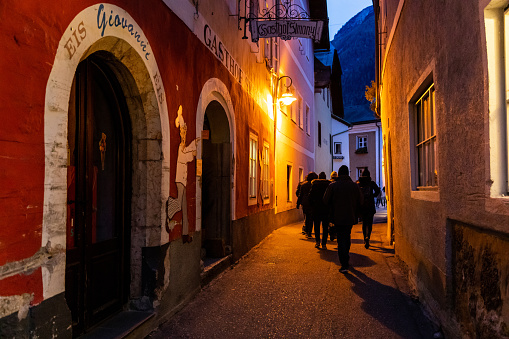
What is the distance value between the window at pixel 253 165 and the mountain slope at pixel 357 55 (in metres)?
105

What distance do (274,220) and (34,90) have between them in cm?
1013

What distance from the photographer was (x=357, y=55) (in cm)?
14550

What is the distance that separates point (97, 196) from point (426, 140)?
3.67 metres

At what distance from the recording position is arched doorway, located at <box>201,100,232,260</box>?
24.1 feet

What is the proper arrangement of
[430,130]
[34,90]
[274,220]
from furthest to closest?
[274,220], [430,130], [34,90]

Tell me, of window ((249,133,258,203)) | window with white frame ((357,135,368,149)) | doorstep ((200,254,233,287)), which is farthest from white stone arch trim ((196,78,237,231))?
window with white frame ((357,135,368,149))

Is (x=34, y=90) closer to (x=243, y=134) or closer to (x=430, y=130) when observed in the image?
(x=430, y=130)

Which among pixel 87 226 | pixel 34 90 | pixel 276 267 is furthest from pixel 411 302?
pixel 34 90

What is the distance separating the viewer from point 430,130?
5094 millimetres

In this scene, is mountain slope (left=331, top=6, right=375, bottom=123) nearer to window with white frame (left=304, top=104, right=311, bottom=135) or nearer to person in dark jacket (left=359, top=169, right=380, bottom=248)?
window with white frame (left=304, top=104, right=311, bottom=135)

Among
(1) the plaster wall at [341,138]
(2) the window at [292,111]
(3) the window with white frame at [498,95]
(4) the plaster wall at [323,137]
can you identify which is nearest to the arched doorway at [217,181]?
(3) the window with white frame at [498,95]

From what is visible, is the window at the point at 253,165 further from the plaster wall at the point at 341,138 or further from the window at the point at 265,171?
the plaster wall at the point at 341,138

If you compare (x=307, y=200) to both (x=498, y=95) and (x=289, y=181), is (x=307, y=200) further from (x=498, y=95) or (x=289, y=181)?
(x=498, y=95)

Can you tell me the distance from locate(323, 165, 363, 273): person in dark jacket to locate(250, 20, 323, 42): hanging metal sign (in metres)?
2.32
